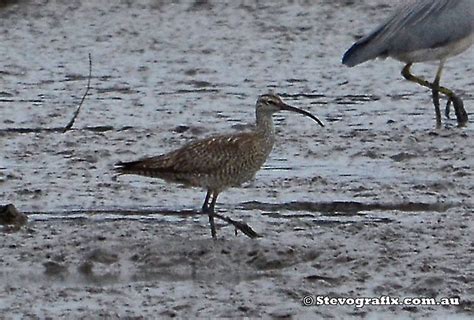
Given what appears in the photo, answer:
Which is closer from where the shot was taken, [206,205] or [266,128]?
[206,205]

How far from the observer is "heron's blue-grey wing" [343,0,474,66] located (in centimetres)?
1170

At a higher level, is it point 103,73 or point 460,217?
point 460,217

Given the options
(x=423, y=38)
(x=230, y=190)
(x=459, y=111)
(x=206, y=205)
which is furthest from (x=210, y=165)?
(x=423, y=38)

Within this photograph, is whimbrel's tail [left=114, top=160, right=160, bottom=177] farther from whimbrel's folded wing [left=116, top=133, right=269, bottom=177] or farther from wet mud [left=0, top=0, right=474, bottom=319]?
wet mud [left=0, top=0, right=474, bottom=319]

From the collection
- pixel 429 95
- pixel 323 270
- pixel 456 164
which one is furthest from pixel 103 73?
pixel 323 270

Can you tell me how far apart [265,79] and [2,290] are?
6.06 meters

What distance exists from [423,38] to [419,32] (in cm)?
6

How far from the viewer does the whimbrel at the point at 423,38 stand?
11695 mm

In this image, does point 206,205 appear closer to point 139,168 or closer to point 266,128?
point 139,168

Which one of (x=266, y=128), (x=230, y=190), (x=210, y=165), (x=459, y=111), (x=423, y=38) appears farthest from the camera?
(x=423, y=38)

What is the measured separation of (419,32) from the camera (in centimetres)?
1172

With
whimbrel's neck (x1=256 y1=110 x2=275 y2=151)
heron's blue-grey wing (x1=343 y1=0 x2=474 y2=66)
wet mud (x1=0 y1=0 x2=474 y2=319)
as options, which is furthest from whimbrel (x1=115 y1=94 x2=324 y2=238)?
heron's blue-grey wing (x1=343 y1=0 x2=474 y2=66)

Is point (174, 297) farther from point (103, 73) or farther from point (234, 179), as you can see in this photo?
point (103, 73)

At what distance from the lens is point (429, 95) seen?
12.3m
